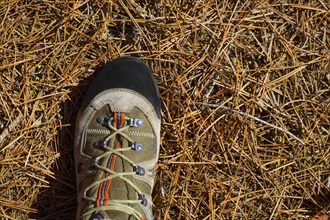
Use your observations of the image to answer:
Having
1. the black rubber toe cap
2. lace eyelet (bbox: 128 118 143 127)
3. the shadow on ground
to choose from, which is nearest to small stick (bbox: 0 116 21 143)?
the shadow on ground

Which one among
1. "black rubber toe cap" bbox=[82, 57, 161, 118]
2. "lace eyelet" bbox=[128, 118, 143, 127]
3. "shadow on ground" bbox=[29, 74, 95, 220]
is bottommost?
"shadow on ground" bbox=[29, 74, 95, 220]

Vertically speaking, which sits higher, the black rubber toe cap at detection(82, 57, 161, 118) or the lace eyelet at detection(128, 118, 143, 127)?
the black rubber toe cap at detection(82, 57, 161, 118)

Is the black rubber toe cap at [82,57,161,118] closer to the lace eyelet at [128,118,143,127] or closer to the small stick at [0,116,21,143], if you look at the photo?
the lace eyelet at [128,118,143,127]

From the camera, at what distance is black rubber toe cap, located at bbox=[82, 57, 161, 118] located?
6.89ft

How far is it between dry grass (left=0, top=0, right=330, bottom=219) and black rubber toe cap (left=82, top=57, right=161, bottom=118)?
0.06m

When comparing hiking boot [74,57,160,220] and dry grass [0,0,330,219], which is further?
dry grass [0,0,330,219]

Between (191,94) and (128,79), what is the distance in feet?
0.91

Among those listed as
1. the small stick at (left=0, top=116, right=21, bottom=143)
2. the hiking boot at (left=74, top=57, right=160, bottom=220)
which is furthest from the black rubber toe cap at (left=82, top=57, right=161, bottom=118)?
the small stick at (left=0, top=116, right=21, bottom=143)

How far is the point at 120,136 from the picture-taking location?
2.07 metres

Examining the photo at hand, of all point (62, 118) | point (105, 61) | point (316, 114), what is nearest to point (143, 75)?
point (105, 61)

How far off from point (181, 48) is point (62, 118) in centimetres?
59

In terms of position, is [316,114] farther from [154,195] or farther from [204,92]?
[154,195]

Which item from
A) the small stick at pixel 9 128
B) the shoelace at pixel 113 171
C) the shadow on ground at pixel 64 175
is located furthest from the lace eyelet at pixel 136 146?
the small stick at pixel 9 128

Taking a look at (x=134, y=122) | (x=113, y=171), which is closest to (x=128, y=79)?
(x=134, y=122)
